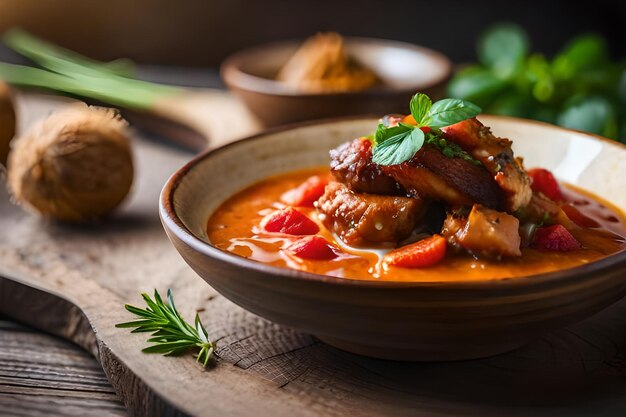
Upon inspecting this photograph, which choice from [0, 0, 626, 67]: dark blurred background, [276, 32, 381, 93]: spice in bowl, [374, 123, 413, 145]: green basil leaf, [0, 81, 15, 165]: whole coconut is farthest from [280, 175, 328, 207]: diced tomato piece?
[0, 0, 626, 67]: dark blurred background

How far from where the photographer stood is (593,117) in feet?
14.6

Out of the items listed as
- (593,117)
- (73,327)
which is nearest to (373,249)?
(73,327)

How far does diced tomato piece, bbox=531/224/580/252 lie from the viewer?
287cm

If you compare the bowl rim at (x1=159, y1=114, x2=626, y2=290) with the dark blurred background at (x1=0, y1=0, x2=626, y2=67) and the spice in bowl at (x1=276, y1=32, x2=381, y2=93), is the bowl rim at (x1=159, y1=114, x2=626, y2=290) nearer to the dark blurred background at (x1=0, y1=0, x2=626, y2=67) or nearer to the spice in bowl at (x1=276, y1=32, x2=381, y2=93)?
the spice in bowl at (x1=276, y1=32, x2=381, y2=93)

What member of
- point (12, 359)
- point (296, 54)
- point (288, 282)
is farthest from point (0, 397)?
point (296, 54)

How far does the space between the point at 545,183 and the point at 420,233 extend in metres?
0.72

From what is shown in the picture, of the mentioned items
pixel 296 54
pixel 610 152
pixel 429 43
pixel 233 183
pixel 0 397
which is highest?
pixel 429 43

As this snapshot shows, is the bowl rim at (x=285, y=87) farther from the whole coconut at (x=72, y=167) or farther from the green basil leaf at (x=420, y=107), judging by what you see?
the green basil leaf at (x=420, y=107)

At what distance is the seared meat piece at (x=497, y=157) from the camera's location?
2854 mm

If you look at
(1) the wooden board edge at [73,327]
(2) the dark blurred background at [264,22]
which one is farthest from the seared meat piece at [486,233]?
(2) the dark blurred background at [264,22]

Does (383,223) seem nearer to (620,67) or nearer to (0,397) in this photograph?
(0,397)

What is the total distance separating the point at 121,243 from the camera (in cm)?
402

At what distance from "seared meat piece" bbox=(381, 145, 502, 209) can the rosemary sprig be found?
924 millimetres

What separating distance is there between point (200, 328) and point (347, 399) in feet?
2.21
